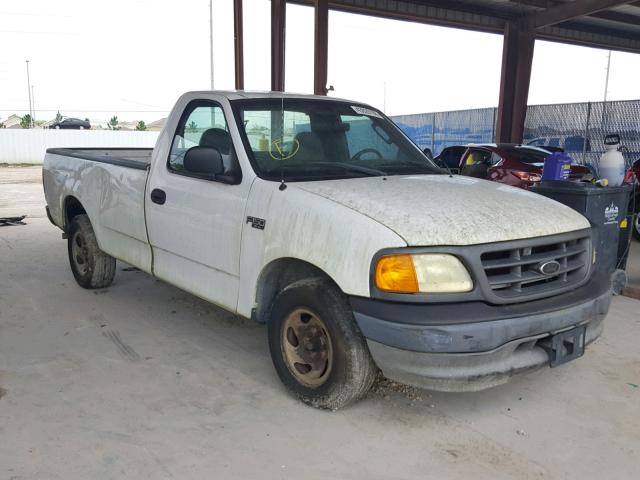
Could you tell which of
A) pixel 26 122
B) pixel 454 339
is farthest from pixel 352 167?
pixel 26 122

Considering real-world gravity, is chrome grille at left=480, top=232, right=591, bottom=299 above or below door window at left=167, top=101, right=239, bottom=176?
below

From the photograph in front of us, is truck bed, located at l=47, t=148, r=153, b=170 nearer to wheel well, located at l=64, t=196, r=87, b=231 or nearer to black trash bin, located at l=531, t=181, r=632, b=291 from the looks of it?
wheel well, located at l=64, t=196, r=87, b=231

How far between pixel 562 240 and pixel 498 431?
1114mm

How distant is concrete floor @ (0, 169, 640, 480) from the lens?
2.78 m

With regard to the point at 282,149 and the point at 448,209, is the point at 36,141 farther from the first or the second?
the point at 448,209

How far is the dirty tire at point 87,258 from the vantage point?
5659 millimetres

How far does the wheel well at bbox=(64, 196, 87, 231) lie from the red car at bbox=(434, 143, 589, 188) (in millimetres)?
5979

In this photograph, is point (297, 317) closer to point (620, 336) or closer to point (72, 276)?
point (620, 336)

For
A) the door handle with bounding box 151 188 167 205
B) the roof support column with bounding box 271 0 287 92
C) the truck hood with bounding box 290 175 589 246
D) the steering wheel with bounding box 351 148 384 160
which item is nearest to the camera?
the truck hood with bounding box 290 175 589 246

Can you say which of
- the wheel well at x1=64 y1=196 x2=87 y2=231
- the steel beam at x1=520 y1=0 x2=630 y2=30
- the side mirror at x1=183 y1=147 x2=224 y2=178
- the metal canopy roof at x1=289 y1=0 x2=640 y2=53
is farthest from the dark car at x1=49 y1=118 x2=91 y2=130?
the side mirror at x1=183 y1=147 x2=224 y2=178

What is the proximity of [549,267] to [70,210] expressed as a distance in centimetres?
492

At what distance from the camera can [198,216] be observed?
12.9 ft

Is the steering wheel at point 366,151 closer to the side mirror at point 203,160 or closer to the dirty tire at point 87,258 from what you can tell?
the side mirror at point 203,160

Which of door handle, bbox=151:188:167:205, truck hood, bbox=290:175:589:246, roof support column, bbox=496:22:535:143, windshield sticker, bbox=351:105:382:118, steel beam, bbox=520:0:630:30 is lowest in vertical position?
door handle, bbox=151:188:167:205
